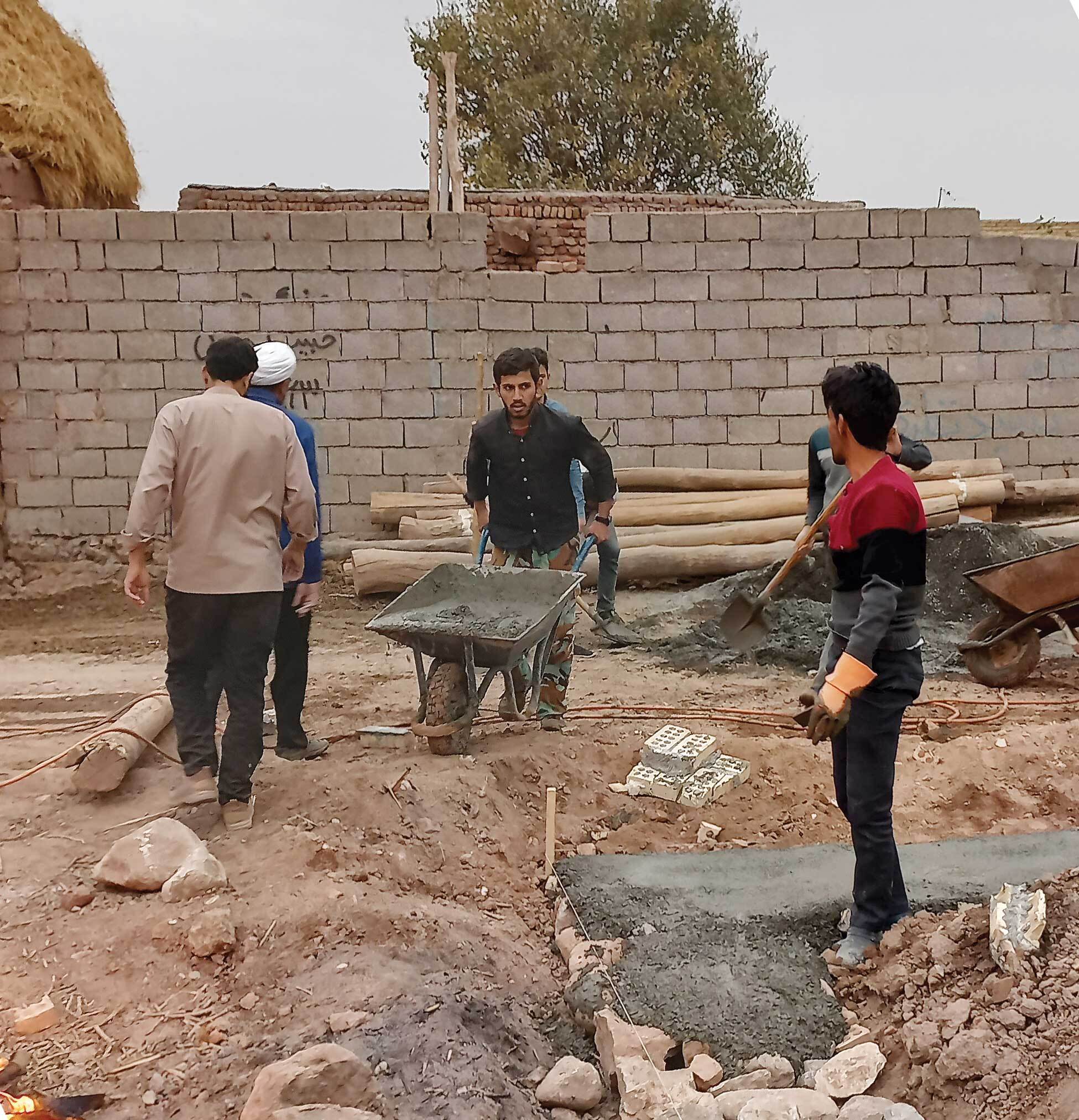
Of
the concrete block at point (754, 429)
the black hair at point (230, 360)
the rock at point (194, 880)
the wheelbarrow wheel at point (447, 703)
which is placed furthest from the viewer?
the concrete block at point (754, 429)

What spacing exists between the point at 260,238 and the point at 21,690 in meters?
4.40

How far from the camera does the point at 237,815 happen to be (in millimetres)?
3740

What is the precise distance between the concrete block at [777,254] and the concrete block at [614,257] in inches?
39.7

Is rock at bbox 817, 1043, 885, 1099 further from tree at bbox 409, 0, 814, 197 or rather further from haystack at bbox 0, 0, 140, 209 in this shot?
tree at bbox 409, 0, 814, 197

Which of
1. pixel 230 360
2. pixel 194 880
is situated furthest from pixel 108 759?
pixel 230 360

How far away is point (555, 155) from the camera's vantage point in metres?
22.8

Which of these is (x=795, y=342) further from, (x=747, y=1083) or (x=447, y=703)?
(x=747, y=1083)

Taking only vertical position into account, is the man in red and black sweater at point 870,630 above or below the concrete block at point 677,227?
Result: below

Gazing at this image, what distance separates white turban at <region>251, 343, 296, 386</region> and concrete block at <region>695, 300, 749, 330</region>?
5527 millimetres

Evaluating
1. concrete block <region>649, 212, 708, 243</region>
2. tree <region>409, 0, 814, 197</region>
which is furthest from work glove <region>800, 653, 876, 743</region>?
tree <region>409, 0, 814, 197</region>

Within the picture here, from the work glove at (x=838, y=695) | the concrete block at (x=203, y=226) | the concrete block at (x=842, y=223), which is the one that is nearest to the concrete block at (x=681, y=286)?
the concrete block at (x=842, y=223)

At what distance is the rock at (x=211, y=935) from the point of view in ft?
9.70

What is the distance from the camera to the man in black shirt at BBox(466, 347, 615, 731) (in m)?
4.93

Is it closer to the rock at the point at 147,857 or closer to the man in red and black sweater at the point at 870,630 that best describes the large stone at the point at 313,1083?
the rock at the point at 147,857
